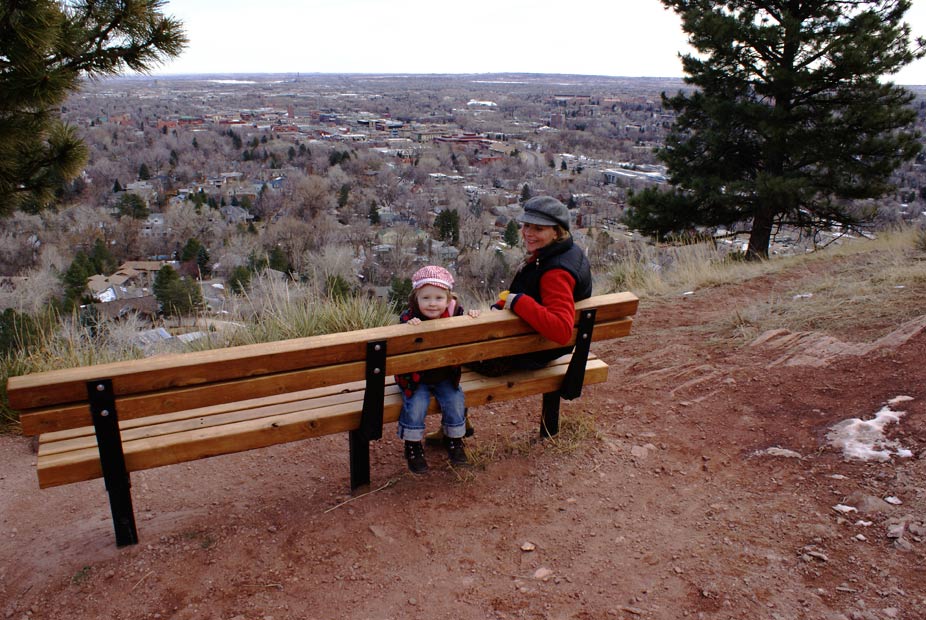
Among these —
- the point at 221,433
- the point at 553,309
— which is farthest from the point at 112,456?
the point at 553,309

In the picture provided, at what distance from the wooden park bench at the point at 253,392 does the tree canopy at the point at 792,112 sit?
888 cm

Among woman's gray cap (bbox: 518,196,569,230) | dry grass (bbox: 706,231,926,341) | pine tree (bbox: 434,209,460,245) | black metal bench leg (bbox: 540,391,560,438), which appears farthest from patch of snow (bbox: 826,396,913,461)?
pine tree (bbox: 434,209,460,245)

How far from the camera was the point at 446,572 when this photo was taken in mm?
2398

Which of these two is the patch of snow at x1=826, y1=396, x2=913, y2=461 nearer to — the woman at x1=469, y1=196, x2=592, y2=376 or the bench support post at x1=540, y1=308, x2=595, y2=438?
the bench support post at x1=540, y1=308, x2=595, y2=438

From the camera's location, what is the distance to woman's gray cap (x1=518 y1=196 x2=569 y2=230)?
2900mm

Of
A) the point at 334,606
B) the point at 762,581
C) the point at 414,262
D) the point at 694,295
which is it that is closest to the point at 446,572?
the point at 334,606

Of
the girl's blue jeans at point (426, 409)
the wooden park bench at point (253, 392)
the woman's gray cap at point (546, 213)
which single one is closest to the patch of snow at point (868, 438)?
the wooden park bench at point (253, 392)

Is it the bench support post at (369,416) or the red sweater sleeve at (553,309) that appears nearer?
the bench support post at (369,416)

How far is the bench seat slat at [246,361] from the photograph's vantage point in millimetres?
2100

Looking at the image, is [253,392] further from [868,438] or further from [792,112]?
[792,112]

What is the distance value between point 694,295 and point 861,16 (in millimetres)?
6598

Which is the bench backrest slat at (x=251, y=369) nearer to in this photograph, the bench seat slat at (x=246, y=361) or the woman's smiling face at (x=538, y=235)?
the bench seat slat at (x=246, y=361)

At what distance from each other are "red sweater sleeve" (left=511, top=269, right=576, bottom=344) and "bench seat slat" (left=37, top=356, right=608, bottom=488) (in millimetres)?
392

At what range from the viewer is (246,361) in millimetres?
2305
